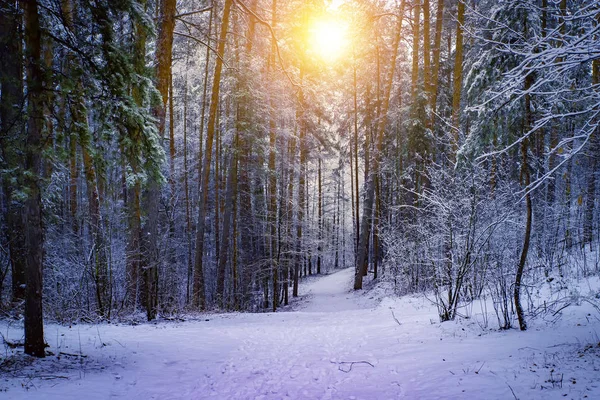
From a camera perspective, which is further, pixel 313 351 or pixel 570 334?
pixel 313 351

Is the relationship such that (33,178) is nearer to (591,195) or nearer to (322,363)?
(322,363)

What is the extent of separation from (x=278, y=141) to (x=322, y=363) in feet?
46.6

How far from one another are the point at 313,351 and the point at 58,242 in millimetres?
9396

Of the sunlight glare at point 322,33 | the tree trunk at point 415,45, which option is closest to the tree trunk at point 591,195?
the tree trunk at point 415,45

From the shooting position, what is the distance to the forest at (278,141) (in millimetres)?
4637

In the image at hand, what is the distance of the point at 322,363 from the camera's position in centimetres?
545

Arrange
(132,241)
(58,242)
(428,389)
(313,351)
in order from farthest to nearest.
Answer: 1. (58,242)
2. (132,241)
3. (313,351)
4. (428,389)

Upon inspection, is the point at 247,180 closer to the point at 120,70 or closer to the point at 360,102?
the point at 120,70

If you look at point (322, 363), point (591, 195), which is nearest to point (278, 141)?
point (591, 195)

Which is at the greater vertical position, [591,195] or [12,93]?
[12,93]

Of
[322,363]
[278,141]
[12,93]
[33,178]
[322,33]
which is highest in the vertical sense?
[322,33]

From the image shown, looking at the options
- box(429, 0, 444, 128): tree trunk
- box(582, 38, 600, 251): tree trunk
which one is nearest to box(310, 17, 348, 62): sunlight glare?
box(429, 0, 444, 128): tree trunk

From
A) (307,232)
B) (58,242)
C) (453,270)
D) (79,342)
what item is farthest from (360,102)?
(79,342)

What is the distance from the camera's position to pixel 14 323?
6652 mm
